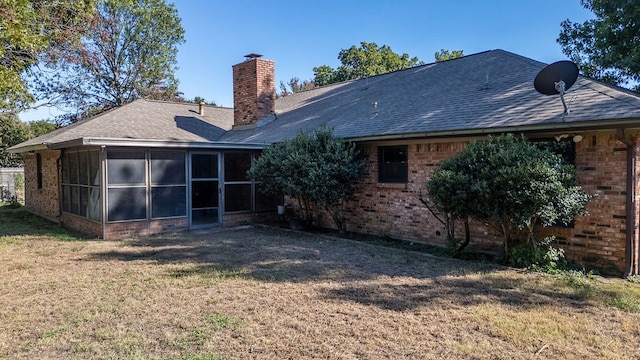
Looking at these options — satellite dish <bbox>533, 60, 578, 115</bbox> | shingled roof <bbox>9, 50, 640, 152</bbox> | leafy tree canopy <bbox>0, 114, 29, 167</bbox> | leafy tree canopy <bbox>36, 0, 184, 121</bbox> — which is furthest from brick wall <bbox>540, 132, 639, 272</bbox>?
leafy tree canopy <bbox>0, 114, 29, 167</bbox>

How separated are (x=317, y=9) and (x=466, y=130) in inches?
479

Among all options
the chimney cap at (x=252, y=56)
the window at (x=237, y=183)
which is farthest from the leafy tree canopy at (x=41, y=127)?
the window at (x=237, y=183)

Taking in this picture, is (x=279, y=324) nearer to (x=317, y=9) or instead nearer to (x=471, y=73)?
(x=471, y=73)

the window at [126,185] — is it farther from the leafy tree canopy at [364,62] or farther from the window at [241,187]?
the leafy tree canopy at [364,62]

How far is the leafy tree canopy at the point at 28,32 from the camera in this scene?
22.8 feet

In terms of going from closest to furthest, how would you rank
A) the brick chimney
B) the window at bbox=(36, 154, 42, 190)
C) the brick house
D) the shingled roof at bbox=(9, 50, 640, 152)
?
the brick house → the shingled roof at bbox=(9, 50, 640, 152) → the brick chimney → the window at bbox=(36, 154, 42, 190)

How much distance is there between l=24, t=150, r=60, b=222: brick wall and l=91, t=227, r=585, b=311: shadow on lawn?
557 centimetres

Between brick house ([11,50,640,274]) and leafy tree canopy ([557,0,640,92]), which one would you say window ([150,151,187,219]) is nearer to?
brick house ([11,50,640,274])

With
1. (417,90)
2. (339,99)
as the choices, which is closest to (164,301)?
(417,90)

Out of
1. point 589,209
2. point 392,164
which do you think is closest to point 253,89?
point 392,164

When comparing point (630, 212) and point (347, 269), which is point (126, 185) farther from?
point (630, 212)

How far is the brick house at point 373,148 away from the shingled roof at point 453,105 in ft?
0.13

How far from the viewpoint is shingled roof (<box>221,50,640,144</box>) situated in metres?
6.61

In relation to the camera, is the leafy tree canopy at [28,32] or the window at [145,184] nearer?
the leafy tree canopy at [28,32]
